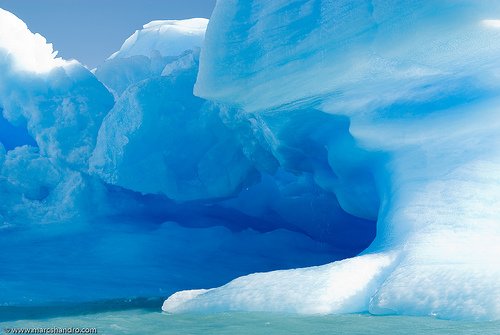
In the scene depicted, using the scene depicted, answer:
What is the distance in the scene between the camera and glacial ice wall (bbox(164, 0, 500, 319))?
389 cm

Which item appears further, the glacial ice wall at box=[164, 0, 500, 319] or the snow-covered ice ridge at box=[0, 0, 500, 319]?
the snow-covered ice ridge at box=[0, 0, 500, 319]

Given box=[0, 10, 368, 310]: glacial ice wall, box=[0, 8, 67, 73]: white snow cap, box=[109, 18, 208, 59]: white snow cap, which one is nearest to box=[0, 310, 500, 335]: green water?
box=[0, 10, 368, 310]: glacial ice wall

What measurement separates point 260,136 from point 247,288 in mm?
3721

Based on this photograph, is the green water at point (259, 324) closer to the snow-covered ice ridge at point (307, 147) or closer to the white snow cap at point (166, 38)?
the snow-covered ice ridge at point (307, 147)

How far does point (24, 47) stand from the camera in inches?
355

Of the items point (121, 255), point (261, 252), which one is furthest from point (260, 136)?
point (121, 255)

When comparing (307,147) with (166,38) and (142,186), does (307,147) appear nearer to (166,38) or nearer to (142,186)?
(142,186)

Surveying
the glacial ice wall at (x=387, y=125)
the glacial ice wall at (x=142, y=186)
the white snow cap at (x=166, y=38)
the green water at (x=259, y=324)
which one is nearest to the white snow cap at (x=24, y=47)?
the glacial ice wall at (x=142, y=186)

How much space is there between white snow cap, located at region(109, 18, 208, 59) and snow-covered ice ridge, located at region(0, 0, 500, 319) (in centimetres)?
210

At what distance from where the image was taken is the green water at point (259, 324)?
3.20m

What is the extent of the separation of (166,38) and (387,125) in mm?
7566

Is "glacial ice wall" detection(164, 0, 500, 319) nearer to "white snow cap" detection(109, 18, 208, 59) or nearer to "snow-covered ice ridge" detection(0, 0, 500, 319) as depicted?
"snow-covered ice ridge" detection(0, 0, 500, 319)

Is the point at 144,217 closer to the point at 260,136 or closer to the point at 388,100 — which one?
the point at 260,136

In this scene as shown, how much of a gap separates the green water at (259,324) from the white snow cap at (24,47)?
541 centimetres
